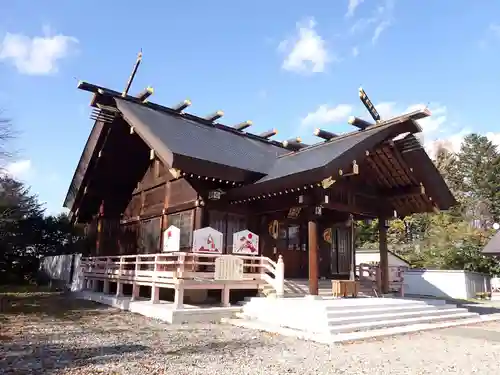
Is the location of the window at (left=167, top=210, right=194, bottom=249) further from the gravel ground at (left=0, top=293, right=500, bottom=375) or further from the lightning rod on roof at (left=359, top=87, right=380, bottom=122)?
the lightning rod on roof at (left=359, top=87, right=380, bottom=122)

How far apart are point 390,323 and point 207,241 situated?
5013 millimetres

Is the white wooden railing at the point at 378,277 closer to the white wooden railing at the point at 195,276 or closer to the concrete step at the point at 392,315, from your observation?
the concrete step at the point at 392,315

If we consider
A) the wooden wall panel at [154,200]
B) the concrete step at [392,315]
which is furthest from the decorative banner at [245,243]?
the concrete step at [392,315]

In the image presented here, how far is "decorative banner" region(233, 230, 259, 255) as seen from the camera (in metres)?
11.8

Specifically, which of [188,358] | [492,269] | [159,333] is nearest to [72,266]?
[159,333]

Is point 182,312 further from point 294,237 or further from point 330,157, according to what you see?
point 294,237

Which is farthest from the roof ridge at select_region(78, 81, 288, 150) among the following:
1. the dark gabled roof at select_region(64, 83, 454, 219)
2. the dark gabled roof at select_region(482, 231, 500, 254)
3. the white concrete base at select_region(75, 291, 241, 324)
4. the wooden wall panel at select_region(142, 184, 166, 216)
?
the dark gabled roof at select_region(482, 231, 500, 254)

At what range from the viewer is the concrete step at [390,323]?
8195mm

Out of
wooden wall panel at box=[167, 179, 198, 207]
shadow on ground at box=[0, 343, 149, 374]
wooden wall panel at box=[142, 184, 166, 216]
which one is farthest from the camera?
wooden wall panel at box=[142, 184, 166, 216]

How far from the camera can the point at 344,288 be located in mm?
11227

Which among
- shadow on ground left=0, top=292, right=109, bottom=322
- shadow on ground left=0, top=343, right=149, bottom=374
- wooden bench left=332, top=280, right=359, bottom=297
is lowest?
shadow on ground left=0, top=343, right=149, bottom=374

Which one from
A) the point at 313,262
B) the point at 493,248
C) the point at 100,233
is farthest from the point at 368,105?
the point at 493,248

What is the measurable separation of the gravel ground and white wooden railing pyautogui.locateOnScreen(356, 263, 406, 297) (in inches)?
154

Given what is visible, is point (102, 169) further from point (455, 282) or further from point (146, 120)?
point (455, 282)
